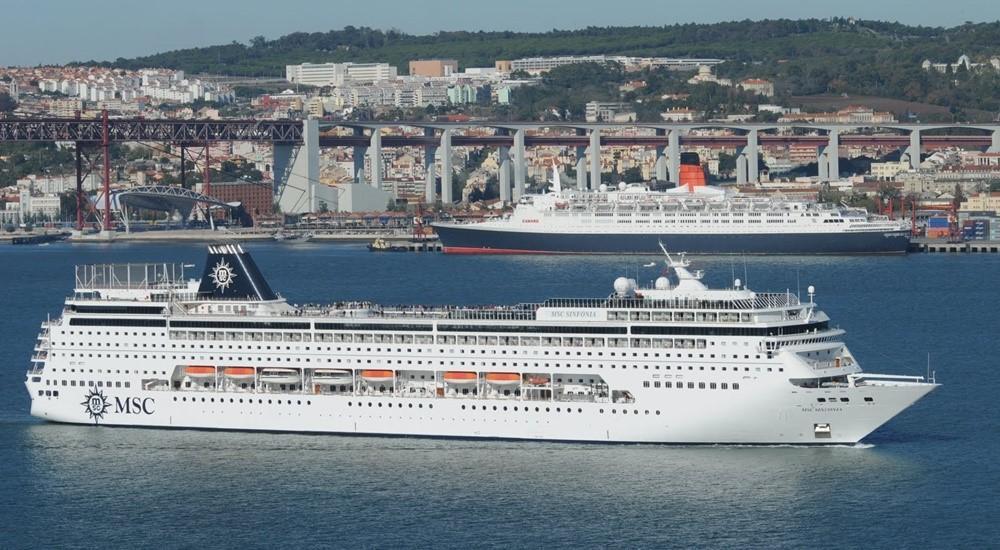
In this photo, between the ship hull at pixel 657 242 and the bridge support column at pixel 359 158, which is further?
the bridge support column at pixel 359 158

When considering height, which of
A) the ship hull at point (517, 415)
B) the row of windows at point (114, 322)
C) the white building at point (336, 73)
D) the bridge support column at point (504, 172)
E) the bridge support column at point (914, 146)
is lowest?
the ship hull at point (517, 415)

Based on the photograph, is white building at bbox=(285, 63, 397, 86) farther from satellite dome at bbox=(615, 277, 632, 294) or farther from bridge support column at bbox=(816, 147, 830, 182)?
satellite dome at bbox=(615, 277, 632, 294)

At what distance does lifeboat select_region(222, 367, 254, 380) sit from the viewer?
1002 inches

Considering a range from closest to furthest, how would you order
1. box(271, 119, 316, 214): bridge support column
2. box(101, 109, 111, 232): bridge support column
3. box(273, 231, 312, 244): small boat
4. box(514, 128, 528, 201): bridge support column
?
box(273, 231, 312, 244): small boat → box(101, 109, 111, 232): bridge support column → box(271, 119, 316, 214): bridge support column → box(514, 128, 528, 201): bridge support column

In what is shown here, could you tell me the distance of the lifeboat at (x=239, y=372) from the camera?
25.5 meters

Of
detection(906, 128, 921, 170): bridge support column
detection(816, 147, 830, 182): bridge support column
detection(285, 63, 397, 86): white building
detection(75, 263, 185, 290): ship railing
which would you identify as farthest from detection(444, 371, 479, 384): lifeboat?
detection(285, 63, 397, 86): white building

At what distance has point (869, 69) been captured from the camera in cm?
13388

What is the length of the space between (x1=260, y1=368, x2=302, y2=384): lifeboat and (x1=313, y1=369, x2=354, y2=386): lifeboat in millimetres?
230

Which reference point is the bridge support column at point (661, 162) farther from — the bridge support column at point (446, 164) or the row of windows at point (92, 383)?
the row of windows at point (92, 383)

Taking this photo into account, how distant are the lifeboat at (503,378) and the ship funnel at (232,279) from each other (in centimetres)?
338

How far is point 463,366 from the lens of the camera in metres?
24.7

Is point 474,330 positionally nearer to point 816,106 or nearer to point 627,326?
point 627,326

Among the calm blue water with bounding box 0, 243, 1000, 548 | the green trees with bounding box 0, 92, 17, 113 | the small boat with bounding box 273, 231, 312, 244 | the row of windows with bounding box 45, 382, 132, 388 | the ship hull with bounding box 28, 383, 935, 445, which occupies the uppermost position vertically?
the green trees with bounding box 0, 92, 17, 113

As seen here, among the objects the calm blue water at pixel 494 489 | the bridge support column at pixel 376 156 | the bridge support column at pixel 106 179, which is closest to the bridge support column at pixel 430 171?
the bridge support column at pixel 376 156
